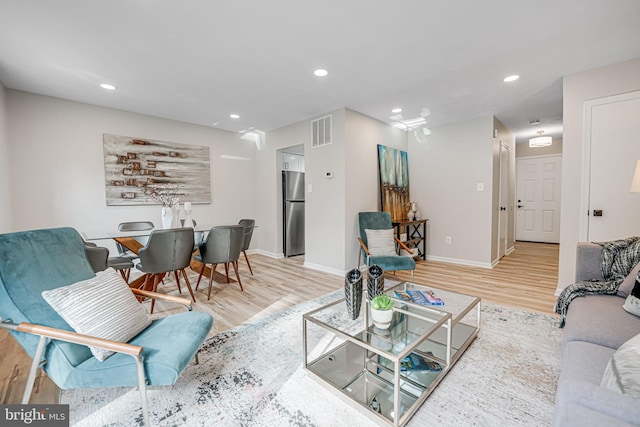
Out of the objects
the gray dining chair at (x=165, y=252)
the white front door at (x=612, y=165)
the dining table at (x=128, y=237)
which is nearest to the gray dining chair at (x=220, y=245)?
the dining table at (x=128, y=237)

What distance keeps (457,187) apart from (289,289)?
333 cm

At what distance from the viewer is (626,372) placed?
84 centimetres

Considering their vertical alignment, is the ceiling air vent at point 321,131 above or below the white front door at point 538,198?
above

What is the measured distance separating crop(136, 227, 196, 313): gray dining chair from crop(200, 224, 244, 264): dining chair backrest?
27 cm

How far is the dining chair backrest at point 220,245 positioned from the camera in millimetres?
3115

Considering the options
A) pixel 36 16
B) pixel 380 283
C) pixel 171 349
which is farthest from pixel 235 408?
pixel 36 16

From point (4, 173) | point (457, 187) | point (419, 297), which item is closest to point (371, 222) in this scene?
point (457, 187)

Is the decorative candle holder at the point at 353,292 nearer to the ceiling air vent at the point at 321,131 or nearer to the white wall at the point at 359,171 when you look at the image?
the white wall at the point at 359,171

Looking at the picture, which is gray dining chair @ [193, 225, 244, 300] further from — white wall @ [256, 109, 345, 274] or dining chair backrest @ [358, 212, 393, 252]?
dining chair backrest @ [358, 212, 393, 252]

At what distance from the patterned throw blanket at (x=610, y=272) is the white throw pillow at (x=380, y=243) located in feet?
6.52

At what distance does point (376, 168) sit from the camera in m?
4.51

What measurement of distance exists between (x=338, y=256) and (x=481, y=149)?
2.86m

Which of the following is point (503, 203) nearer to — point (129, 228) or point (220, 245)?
point (220, 245)

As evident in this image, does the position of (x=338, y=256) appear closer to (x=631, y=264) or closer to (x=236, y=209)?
(x=236, y=209)
